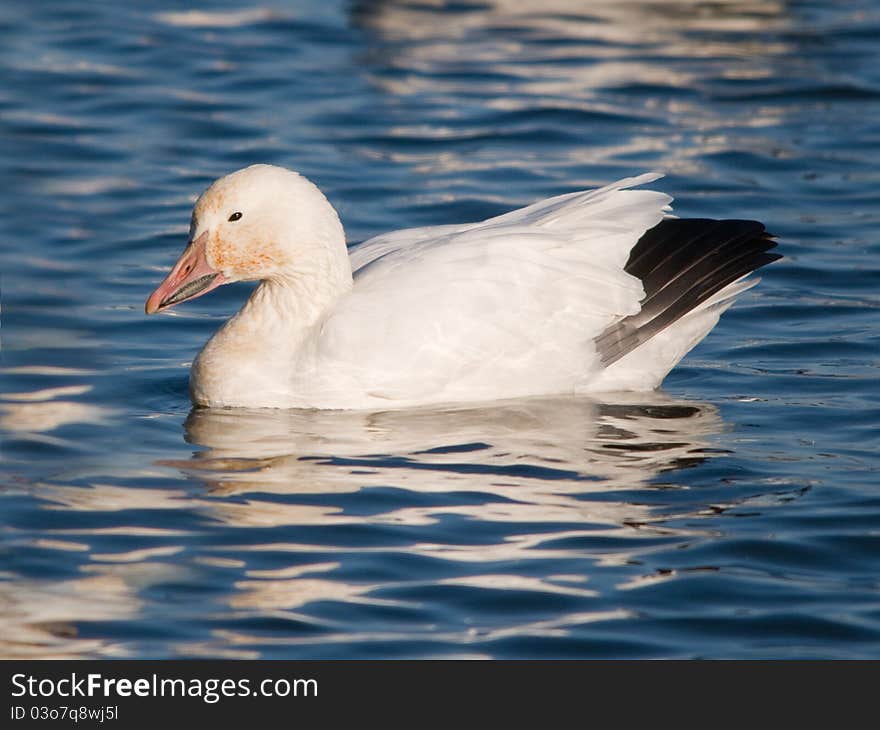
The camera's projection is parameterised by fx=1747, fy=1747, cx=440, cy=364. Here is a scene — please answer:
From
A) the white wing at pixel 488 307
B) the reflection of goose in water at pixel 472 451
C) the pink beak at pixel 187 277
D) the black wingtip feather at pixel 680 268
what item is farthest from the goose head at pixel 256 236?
the black wingtip feather at pixel 680 268

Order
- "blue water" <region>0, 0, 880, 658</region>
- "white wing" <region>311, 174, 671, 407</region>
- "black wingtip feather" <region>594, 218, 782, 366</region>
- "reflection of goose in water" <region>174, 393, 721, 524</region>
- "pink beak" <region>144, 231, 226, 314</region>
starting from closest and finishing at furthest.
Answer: "blue water" <region>0, 0, 880, 658</region> < "reflection of goose in water" <region>174, 393, 721, 524</region> < "white wing" <region>311, 174, 671, 407</region> < "pink beak" <region>144, 231, 226, 314</region> < "black wingtip feather" <region>594, 218, 782, 366</region>

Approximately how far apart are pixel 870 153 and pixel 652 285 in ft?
15.4

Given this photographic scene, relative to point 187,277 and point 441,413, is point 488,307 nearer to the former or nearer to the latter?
point 441,413

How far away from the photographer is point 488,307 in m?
7.25

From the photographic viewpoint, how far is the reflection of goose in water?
21.0 feet

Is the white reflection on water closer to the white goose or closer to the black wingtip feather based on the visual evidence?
the white goose

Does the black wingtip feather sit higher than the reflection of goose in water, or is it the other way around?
the black wingtip feather

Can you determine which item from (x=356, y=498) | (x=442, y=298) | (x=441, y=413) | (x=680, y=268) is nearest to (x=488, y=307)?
(x=442, y=298)

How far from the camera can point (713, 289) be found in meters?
7.58

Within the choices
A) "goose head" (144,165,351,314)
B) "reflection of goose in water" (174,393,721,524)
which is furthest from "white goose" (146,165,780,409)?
"reflection of goose in water" (174,393,721,524)

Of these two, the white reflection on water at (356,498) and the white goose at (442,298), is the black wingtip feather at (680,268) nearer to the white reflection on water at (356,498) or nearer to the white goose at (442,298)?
the white goose at (442,298)

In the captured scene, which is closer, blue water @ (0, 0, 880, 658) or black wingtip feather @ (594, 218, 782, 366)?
blue water @ (0, 0, 880, 658)

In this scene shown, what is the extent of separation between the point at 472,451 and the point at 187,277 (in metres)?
1.44
